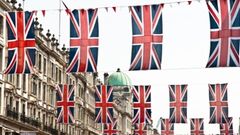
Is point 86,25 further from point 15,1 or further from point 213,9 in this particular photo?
point 15,1

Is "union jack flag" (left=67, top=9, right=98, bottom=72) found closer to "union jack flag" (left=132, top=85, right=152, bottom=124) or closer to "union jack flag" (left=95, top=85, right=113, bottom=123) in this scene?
"union jack flag" (left=132, top=85, right=152, bottom=124)

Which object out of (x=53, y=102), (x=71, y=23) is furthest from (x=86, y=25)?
(x=53, y=102)

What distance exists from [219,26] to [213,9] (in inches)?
42.9

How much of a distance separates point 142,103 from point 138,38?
2595 centimetres

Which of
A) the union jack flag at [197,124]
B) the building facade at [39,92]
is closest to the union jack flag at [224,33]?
the building facade at [39,92]

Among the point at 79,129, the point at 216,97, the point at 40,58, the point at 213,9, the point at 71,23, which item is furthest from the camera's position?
the point at 79,129

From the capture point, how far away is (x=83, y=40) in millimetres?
43469

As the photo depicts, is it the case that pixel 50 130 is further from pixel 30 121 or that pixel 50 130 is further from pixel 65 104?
pixel 65 104

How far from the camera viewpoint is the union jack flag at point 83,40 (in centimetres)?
4306

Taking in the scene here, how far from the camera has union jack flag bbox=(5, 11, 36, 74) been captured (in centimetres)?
4388

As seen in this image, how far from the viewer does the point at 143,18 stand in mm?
41812

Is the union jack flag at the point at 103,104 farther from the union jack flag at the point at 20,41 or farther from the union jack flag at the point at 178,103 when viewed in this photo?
the union jack flag at the point at 20,41

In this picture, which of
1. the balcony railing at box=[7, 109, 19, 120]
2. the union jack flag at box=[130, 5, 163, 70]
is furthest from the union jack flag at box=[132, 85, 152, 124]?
the union jack flag at box=[130, 5, 163, 70]

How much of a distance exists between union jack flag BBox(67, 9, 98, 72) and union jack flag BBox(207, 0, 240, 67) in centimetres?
745
